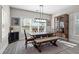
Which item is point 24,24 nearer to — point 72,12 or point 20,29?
point 20,29

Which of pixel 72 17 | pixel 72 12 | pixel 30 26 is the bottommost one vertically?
pixel 30 26

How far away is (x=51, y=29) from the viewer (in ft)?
23.4

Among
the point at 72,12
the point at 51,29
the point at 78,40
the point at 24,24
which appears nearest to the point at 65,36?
the point at 78,40

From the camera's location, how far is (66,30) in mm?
5102

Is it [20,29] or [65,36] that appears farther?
[20,29]

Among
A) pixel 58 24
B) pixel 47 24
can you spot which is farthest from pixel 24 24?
pixel 58 24

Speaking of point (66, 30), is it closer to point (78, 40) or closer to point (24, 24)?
point (78, 40)

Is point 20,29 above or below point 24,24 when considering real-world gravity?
below
